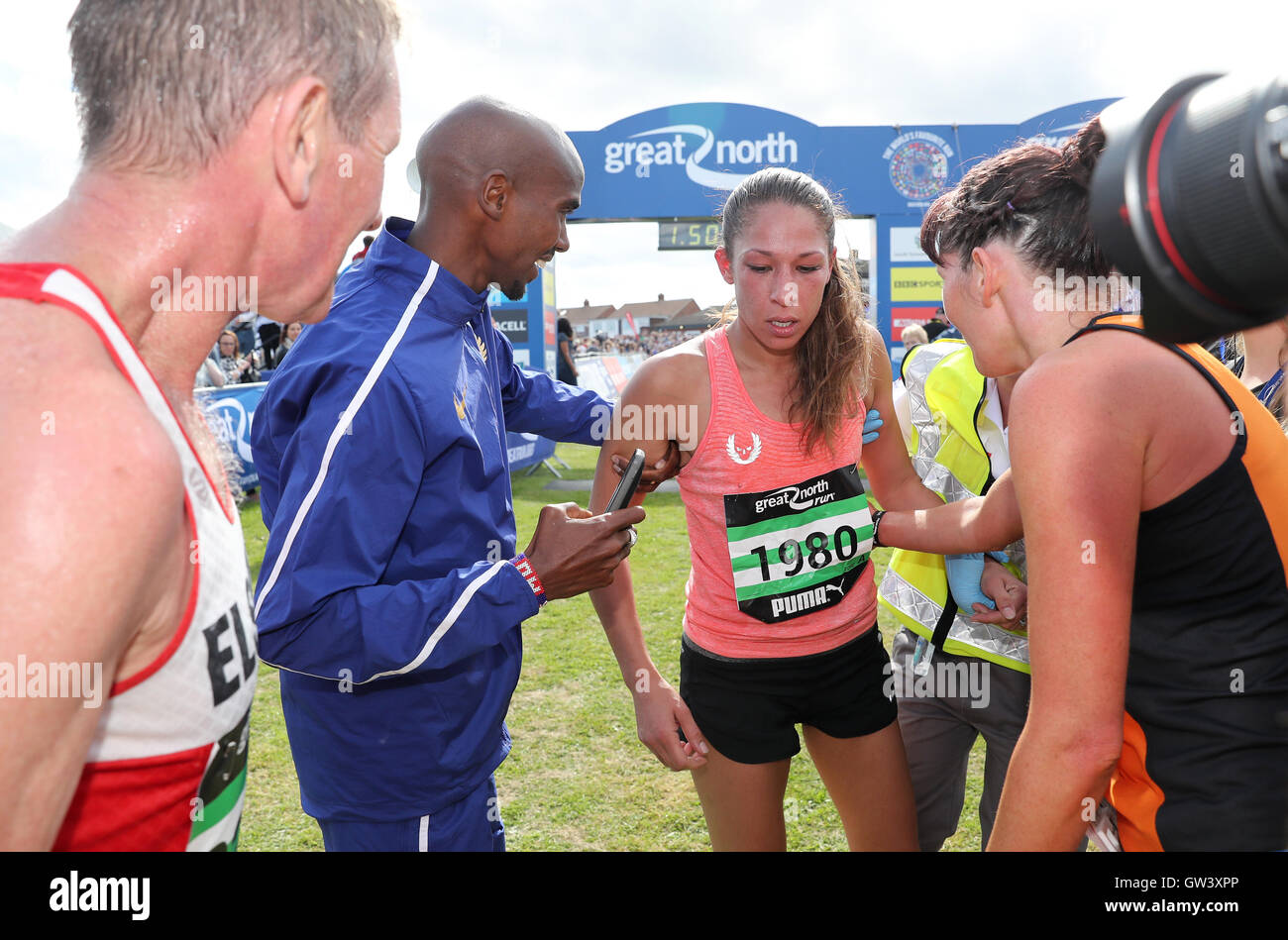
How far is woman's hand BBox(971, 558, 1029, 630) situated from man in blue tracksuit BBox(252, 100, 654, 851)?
115 cm

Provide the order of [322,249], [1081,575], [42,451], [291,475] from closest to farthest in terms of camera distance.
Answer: [42,451] → [322,249] → [1081,575] → [291,475]

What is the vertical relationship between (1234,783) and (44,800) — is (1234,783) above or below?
below

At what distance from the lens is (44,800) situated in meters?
0.63

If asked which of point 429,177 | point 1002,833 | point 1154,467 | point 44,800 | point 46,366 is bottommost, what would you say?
point 1002,833

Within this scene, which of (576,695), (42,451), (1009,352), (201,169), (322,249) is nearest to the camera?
(42,451)

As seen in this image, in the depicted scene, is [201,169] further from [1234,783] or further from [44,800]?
[1234,783]

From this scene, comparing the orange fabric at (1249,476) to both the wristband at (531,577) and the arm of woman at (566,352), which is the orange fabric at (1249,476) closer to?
the wristband at (531,577)

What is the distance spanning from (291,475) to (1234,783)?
178 cm

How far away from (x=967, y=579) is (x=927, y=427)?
57cm

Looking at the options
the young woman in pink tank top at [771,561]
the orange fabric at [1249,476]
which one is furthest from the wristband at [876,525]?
the orange fabric at [1249,476]

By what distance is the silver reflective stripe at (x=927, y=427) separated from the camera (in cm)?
259

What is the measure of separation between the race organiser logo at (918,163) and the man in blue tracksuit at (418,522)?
1497cm
